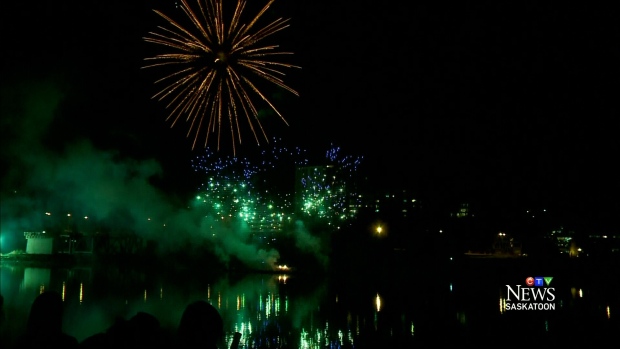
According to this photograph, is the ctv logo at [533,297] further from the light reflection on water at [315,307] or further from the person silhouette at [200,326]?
the person silhouette at [200,326]

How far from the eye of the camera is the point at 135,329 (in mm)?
3072

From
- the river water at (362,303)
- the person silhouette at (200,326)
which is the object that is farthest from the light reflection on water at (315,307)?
the person silhouette at (200,326)

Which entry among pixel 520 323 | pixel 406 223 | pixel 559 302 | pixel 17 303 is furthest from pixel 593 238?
pixel 17 303

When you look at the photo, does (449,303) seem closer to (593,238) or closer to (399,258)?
(399,258)

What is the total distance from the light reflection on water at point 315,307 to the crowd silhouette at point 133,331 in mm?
7127

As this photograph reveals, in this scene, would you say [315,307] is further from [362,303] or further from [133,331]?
[133,331]

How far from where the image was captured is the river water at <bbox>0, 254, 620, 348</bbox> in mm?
10898

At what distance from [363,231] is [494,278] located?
865 cm

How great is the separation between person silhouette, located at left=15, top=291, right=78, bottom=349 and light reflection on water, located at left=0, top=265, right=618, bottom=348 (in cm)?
713

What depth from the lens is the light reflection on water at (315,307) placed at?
11.2 metres

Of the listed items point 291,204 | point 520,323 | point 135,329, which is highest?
point 291,204

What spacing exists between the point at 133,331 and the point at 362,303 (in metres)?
13.9

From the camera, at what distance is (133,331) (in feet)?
10.1

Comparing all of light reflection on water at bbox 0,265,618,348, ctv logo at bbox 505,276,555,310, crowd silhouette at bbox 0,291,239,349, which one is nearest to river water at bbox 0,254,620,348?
light reflection on water at bbox 0,265,618,348
